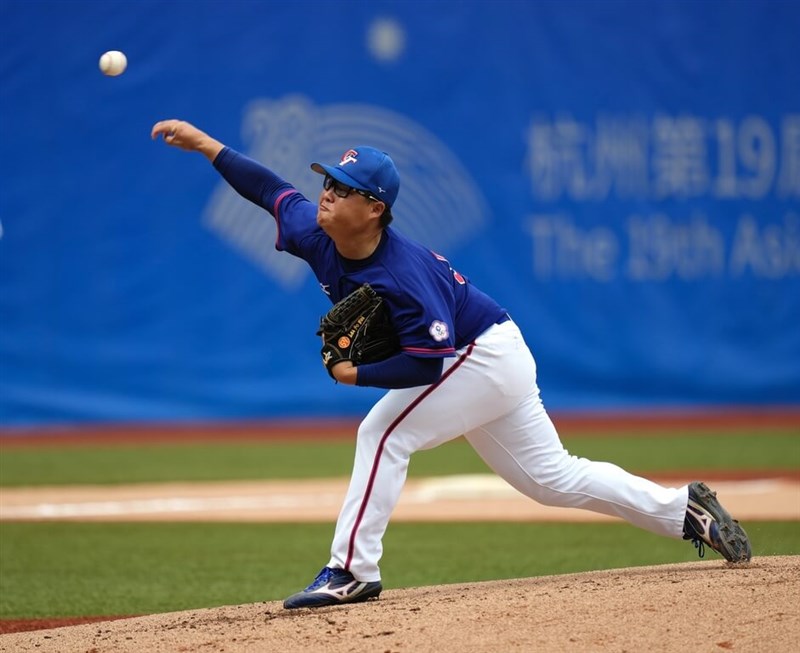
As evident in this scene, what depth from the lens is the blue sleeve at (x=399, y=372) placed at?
3.82 m

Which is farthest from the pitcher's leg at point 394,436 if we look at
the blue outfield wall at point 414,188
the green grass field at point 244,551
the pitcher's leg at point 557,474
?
the blue outfield wall at point 414,188

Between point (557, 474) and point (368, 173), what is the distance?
1.19 m

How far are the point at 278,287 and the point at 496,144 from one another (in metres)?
2.64

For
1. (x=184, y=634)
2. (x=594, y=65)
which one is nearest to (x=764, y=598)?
(x=184, y=634)

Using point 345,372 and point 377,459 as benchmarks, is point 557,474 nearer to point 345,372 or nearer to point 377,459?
point 377,459

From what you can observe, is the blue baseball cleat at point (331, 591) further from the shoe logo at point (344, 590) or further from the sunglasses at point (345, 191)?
the sunglasses at point (345, 191)

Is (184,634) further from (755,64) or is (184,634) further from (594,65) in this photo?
(755,64)

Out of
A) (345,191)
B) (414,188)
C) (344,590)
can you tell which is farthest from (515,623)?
(414,188)

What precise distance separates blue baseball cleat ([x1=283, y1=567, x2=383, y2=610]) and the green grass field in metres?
1.26

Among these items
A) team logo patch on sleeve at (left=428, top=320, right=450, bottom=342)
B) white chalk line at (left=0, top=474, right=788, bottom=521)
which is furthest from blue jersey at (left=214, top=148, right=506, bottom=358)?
white chalk line at (left=0, top=474, right=788, bottom=521)

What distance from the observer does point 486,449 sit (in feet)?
13.9

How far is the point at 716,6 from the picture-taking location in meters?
12.9

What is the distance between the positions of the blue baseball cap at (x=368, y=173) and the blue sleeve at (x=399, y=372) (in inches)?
Result: 20.2

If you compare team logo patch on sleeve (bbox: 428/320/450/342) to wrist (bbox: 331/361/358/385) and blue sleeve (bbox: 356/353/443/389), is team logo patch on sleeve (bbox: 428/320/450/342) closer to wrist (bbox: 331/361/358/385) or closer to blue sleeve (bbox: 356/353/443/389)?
blue sleeve (bbox: 356/353/443/389)
